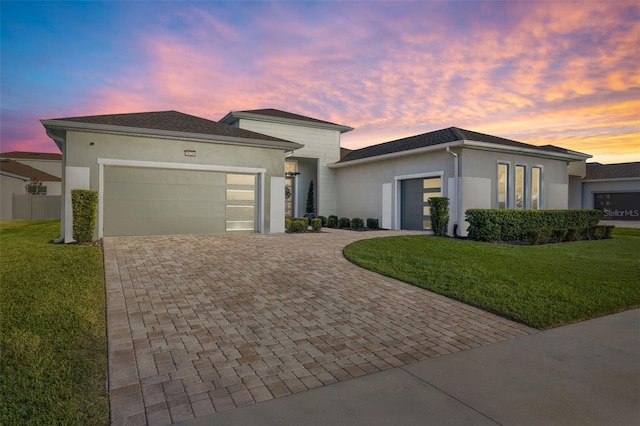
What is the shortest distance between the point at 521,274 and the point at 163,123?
1183cm

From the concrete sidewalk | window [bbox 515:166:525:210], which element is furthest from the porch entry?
the concrete sidewalk

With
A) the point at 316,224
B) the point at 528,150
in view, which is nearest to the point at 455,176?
the point at 528,150

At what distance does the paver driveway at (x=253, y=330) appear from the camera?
312 cm

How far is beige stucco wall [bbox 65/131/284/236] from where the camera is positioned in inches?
448

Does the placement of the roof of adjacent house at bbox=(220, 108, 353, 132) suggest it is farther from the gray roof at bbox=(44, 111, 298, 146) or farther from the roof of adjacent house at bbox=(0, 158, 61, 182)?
the roof of adjacent house at bbox=(0, 158, 61, 182)

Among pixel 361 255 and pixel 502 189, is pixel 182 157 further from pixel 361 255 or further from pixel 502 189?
pixel 502 189

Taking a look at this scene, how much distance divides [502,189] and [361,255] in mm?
9199

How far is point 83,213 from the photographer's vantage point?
10.5m

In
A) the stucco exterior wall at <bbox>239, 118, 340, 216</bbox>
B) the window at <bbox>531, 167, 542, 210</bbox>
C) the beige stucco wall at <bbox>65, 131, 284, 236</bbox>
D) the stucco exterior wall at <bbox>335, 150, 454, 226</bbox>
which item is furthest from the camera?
the stucco exterior wall at <bbox>239, 118, 340, 216</bbox>

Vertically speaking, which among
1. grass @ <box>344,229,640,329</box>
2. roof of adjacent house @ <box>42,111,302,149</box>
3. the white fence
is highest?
roof of adjacent house @ <box>42,111,302,149</box>

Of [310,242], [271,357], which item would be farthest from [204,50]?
[271,357]

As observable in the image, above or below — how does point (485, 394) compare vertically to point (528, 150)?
below

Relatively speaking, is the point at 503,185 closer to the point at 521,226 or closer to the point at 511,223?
the point at 521,226

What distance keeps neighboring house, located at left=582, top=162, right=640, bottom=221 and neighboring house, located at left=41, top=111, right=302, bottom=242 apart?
25.6m
